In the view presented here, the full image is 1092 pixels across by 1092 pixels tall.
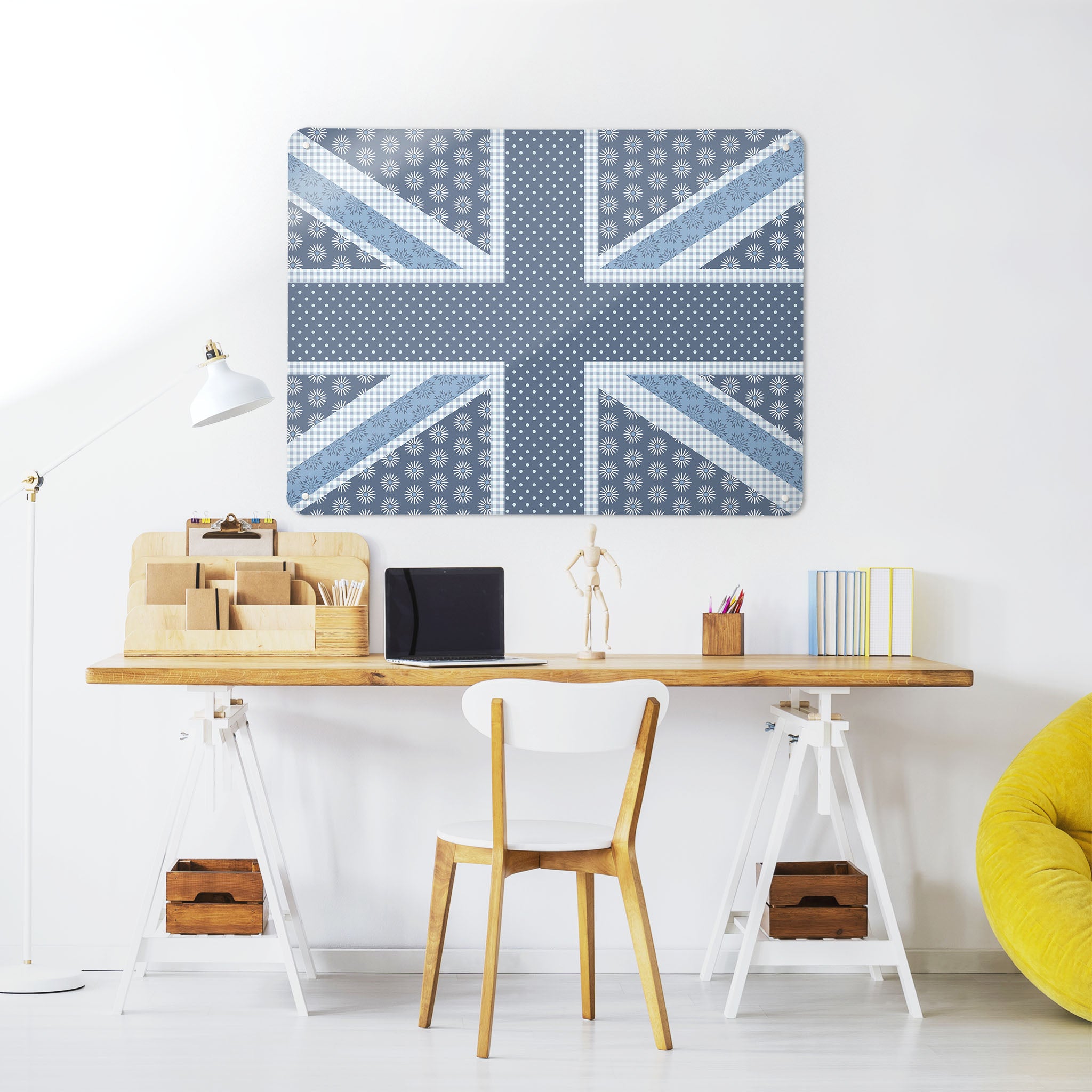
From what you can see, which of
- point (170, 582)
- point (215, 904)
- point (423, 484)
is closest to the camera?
point (215, 904)

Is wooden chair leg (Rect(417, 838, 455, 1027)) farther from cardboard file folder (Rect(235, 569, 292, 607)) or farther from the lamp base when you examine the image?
the lamp base

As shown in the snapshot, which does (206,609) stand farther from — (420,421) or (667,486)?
(667,486)

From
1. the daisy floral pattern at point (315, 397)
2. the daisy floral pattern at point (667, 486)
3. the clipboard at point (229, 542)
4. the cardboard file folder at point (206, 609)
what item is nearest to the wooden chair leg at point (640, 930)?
the daisy floral pattern at point (667, 486)

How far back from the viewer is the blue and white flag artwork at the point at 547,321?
2736 millimetres

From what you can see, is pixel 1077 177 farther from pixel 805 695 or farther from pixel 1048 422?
pixel 805 695

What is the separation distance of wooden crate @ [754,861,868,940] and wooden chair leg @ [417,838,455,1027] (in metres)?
0.77

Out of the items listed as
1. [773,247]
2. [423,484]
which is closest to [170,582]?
[423,484]

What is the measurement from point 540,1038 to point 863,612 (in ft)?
4.15

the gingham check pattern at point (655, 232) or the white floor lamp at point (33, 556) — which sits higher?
the gingham check pattern at point (655, 232)

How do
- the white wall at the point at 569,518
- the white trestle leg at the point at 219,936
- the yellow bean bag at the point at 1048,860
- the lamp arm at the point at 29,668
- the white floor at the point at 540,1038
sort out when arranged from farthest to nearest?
the white wall at the point at 569,518, the lamp arm at the point at 29,668, the white trestle leg at the point at 219,936, the yellow bean bag at the point at 1048,860, the white floor at the point at 540,1038

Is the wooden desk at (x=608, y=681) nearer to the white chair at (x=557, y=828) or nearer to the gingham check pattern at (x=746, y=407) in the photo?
the white chair at (x=557, y=828)

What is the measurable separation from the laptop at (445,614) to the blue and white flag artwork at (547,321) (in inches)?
11.2

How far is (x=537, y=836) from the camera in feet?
7.07

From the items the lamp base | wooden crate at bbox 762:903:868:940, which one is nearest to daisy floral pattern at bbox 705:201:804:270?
wooden crate at bbox 762:903:868:940
